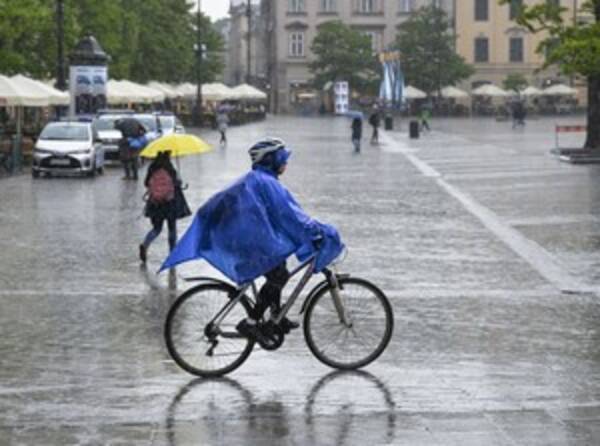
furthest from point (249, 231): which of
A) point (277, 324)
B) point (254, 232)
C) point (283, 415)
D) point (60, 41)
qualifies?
point (60, 41)

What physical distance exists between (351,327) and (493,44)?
118094mm

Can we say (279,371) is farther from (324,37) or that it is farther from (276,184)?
(324,37)

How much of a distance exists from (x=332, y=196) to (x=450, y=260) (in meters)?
11.9

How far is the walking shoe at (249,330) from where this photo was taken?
1088 cm

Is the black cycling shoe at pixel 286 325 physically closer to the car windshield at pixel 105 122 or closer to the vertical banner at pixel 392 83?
the car windshield at pixel 105 122

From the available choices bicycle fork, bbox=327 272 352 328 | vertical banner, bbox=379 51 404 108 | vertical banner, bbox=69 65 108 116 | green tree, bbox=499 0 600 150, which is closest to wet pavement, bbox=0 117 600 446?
bicycle fork, bbox=327 272 352 328

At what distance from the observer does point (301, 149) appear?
56219mm

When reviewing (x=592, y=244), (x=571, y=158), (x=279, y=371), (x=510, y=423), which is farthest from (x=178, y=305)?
(x=571, y=158)

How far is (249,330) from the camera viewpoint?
10875 millimetres

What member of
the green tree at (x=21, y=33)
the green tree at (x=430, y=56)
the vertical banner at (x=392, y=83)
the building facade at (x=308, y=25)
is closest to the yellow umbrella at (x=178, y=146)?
the green tree at (x=21, y=33)

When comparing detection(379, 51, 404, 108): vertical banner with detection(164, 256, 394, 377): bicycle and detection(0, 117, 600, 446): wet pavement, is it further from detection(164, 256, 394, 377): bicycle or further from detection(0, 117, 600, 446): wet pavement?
detection(164, 256, 394, 377): bicycle

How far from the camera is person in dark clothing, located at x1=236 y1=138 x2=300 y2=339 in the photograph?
10.8 meters

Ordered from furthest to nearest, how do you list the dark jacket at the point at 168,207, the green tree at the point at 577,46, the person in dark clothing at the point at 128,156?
the green tree at the point at 577,46 < the person in dark clothing at the point at 128,156 < the dark jacket at the point at 168,207

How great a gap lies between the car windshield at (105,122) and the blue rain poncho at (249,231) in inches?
1404
